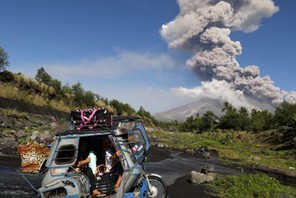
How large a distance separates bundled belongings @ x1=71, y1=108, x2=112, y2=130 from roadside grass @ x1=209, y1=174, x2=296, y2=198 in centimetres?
806

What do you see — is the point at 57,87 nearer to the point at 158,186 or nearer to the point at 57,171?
the point at 158,186

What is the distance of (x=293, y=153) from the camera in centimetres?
5556

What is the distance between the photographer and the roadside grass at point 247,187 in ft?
53.0

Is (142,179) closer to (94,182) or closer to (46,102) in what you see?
(94,182)

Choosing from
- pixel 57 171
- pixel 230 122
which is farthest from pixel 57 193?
pixel 230 122

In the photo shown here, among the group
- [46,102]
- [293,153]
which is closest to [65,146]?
[46,102]

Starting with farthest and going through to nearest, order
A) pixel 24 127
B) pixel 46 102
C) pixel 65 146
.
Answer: pixel 46 102, pixel 24 127, pixel 65 146

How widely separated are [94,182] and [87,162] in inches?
26.1

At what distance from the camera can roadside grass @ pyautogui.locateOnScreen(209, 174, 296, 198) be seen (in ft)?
53.0

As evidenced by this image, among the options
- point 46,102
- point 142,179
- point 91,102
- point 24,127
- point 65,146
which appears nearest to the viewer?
point 65,146

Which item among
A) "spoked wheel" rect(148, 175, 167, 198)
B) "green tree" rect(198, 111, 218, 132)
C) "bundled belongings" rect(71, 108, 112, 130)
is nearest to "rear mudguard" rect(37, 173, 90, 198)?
"bundled belongings" rect(71, 108, 112, 130)

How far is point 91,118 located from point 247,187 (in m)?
9.41

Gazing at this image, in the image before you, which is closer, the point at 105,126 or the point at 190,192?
the point at 105,126

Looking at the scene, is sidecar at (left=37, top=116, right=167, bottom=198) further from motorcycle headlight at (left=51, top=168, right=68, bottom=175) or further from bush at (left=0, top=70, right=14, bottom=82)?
bush at (left=0, top=70, right=14, bottom=82)
